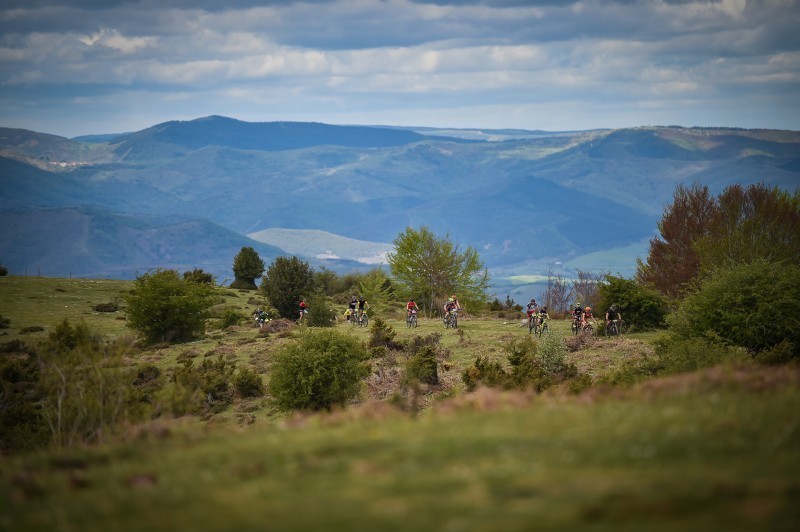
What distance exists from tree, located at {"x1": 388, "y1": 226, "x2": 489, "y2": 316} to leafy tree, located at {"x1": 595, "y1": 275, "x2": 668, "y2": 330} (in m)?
29.7

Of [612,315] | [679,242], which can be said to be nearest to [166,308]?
[612,315]

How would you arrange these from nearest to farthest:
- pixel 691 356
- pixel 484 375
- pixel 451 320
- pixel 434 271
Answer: pixel 691 356 → pixel 484 375 → pixel 451 320 → pixel 434 271

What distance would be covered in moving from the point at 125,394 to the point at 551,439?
755 inches

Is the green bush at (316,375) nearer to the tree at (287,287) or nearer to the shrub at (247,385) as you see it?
the shrub at (247,385)

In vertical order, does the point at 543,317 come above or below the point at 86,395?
below

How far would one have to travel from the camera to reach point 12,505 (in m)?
12.1

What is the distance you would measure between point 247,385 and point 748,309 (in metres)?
23.9

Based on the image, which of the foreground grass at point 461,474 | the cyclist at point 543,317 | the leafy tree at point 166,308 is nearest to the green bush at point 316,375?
the cyclist at point 543,317

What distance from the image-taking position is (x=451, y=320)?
58.3m

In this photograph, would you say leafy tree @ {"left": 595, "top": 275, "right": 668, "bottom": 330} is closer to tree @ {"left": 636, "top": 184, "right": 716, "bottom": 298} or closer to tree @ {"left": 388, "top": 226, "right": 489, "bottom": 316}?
tree @ {"left": 388, "top": 226, "right": 489, "bottom": 316}

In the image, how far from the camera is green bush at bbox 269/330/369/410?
3953cm

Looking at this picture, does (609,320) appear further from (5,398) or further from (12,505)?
(12,505)

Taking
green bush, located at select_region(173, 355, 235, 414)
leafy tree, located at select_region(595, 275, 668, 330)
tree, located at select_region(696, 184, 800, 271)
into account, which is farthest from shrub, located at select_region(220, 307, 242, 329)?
tree, located at select_region(696, 184, 800, 271)

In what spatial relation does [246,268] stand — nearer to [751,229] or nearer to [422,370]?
[751,229]
